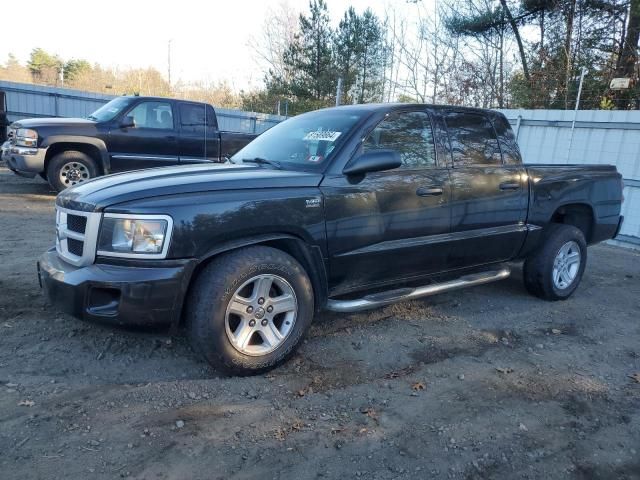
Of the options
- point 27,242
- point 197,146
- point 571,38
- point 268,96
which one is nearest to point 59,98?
point 197,146

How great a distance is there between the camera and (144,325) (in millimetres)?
2910

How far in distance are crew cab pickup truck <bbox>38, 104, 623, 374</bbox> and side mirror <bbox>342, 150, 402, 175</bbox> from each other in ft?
0.04

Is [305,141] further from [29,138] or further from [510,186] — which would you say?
[29,138]

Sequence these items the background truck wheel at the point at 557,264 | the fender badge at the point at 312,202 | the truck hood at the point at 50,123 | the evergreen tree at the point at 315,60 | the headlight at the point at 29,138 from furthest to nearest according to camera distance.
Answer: the evergreen tree at the point at 315,60 → the truck hood at the point at 50,123 → the headlight at the point at 29,138 → the background truck wheel at the point at 557,264 → the fender badge at the point at 312,202

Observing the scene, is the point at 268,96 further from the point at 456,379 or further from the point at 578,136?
the point at 456,379


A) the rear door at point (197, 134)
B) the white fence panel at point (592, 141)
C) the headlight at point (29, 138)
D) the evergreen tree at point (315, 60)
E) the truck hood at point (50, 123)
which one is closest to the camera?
the headlight at point (29, 138)

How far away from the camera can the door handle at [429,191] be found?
3925mm

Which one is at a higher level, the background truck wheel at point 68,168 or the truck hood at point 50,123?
the truck hood at point 50,123

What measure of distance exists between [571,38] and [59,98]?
17028mm

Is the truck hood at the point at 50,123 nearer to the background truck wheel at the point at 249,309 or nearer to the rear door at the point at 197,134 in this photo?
the rear door at the point at 197,134

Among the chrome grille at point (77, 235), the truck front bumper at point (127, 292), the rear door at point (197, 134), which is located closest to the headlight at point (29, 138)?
the rear door at point (197, 134)

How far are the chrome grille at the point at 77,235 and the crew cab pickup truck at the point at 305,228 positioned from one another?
1 centimetres

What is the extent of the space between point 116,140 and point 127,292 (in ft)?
22.9

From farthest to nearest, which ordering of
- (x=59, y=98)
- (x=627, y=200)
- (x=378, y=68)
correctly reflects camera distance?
1. (x=378, y=68)
2. (x=59, y=98)
3. (x=627, y=200)
